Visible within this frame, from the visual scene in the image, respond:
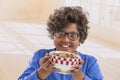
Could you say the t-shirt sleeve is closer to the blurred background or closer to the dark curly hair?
the dark curly hair

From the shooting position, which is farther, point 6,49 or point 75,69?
point 6,49

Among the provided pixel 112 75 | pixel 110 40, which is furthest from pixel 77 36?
pixel 110 40

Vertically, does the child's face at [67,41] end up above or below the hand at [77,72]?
above

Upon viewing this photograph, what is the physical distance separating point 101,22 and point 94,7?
30 cm

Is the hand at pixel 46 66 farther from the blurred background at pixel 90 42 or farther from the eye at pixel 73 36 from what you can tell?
the blurred background at pixel 90 42

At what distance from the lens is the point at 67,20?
103 cm

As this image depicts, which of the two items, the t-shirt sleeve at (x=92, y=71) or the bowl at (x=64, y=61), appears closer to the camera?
the bowl at (x=64, y=61)

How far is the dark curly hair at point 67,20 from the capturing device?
1024mm

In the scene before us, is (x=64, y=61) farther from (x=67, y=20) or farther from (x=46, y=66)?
(x=67, y=20)

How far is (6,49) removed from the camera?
3107 mm

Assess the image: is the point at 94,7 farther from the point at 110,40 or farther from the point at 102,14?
the point at 110,40

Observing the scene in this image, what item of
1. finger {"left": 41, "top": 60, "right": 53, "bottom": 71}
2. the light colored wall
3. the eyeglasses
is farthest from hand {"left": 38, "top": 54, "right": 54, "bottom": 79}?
the light colored wall

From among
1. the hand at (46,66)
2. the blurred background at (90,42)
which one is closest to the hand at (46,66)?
the hand at (46,66)

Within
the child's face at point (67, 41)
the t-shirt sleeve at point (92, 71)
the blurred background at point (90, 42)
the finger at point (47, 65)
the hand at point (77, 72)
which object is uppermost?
the child's face at point (67, 41)
